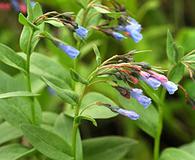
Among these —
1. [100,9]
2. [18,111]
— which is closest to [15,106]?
[18,111]

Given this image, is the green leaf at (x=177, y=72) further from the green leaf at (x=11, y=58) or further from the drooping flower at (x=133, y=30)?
the green leaf at (x=11, y=58)

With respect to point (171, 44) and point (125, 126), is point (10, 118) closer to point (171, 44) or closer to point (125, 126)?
point (171, 44)

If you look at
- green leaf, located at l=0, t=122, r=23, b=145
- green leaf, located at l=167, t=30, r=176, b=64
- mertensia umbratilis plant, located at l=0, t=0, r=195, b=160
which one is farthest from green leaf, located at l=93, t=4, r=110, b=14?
green leaf, located at l=0, t=122, r=23, b=145

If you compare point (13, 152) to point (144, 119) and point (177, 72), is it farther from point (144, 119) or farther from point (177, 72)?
point (177, 72)

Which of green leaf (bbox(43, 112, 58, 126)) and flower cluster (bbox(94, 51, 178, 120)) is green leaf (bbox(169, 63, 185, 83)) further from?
green leaf (bbox(43, 112, 58, 126))

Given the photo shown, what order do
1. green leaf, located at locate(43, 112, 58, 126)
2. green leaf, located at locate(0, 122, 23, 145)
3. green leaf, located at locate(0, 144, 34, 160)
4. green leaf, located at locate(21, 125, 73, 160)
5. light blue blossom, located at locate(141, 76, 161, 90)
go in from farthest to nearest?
green leaf, located at locate(43, 112, 58, 126) < green leaf, located at locate(0, 122, 23, 145) < green leaf, located at locate(0, 144, 34, 160) < green leaf, located at locate(21, 125, 73, 160) < light blue blossom, located at locate(141, 76, 161, 90)

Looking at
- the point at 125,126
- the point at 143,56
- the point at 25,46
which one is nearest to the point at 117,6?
the point at 25,46

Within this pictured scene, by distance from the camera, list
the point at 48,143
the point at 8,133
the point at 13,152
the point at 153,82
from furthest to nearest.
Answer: the point at 8,133 → the point at 13,152 → the point at 48,143 → the point at 153,82
